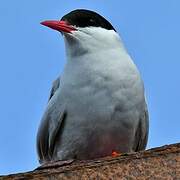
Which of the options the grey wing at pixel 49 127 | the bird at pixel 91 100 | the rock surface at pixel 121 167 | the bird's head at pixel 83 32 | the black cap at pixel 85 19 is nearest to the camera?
the rock surface at pixel 121 167

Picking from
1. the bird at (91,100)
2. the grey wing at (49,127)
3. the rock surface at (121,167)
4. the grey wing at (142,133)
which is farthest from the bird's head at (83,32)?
the rock surface at (121,167)

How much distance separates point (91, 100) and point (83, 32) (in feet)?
2.26

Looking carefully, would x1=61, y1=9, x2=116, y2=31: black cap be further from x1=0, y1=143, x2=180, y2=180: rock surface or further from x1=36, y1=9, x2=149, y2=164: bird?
x1=0, y1=143, x2=180, y2=180: rock surface

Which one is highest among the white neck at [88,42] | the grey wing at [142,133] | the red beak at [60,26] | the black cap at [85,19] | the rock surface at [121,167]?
the black cap at [85,19]

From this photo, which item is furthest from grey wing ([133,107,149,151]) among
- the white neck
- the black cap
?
the black cap

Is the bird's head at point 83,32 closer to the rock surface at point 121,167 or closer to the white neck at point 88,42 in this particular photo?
the white neck at point 88,42

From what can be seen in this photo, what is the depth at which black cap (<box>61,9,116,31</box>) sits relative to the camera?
15.3 ft

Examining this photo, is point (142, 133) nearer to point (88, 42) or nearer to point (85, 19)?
point (88, 42)

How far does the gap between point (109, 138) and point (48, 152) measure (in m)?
0.66

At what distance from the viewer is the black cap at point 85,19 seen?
4.67 metres

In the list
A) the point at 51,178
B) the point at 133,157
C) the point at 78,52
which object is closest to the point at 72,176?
the point at 51,178

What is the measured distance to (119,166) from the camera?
2.75 m

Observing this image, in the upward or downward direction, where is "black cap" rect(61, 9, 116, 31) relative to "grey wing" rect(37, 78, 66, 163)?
upward

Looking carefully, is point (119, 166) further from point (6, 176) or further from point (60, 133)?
point (60, 133)
